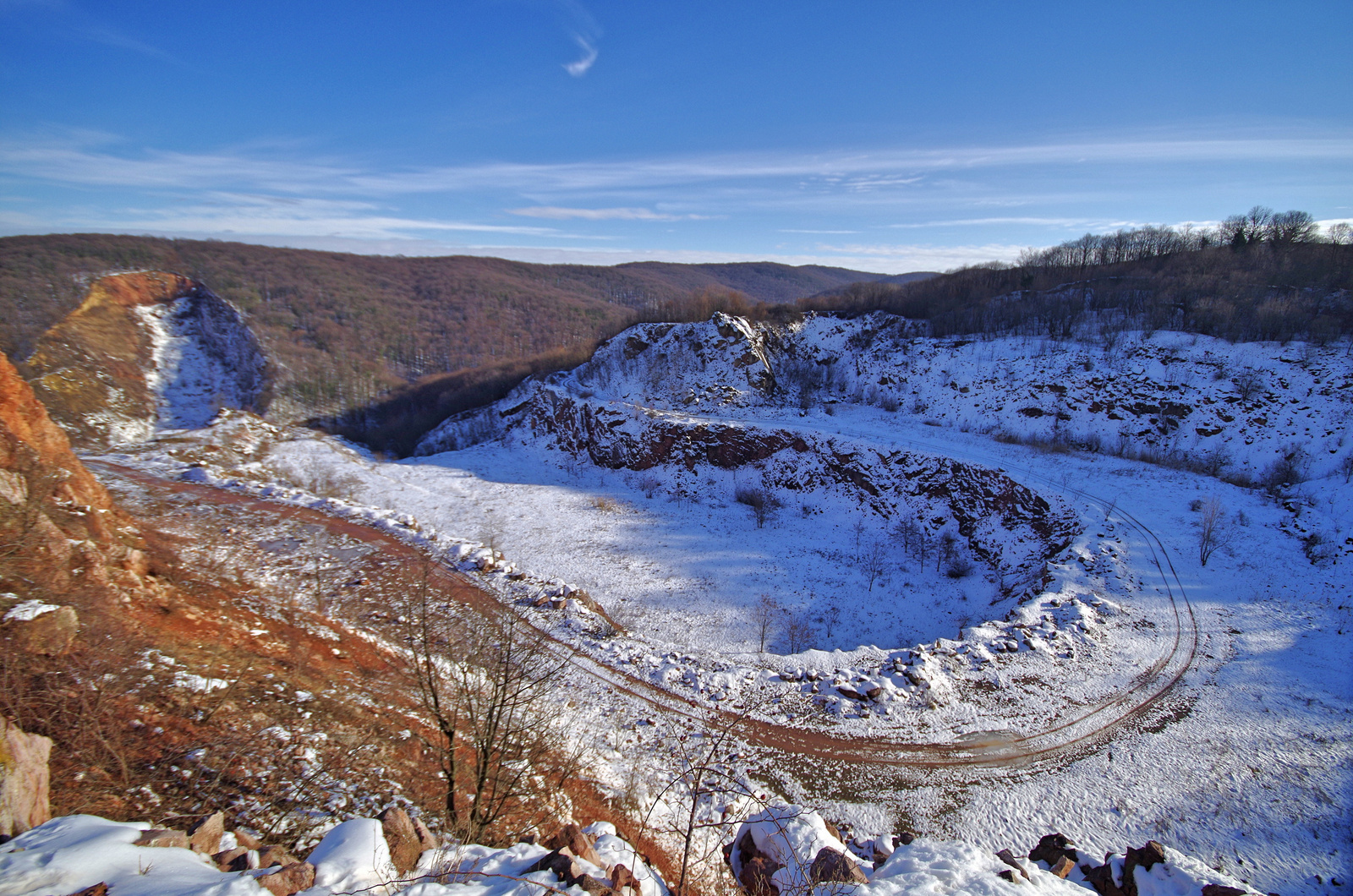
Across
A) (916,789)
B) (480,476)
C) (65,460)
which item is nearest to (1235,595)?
(916,789)

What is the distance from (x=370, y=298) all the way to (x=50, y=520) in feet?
338

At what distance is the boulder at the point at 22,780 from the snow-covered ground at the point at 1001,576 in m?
8.04

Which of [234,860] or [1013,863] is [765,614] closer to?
[1013,863]

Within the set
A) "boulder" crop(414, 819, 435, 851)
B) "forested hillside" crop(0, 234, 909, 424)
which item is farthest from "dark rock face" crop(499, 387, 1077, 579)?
"boulder" crop(414, 819, 435, 851)

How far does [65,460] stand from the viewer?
31.9 ft

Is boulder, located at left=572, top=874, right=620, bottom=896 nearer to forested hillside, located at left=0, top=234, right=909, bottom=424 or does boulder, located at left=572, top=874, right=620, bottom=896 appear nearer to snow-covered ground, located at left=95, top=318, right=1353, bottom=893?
snow-covered ground, located at left=95, top=318, right=1353, bottom=893

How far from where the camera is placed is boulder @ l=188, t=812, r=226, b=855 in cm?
407

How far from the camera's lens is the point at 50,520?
321 inches

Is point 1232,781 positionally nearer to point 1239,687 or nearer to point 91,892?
point 1239,687

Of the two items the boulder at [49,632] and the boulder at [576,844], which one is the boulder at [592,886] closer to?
the boulder at [576,844]

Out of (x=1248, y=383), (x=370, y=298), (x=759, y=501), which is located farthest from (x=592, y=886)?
(x=370, y=298)

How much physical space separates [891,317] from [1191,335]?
58.4ft

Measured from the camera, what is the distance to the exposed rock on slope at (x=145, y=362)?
3716cm

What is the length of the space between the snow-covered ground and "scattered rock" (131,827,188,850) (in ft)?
25.0
